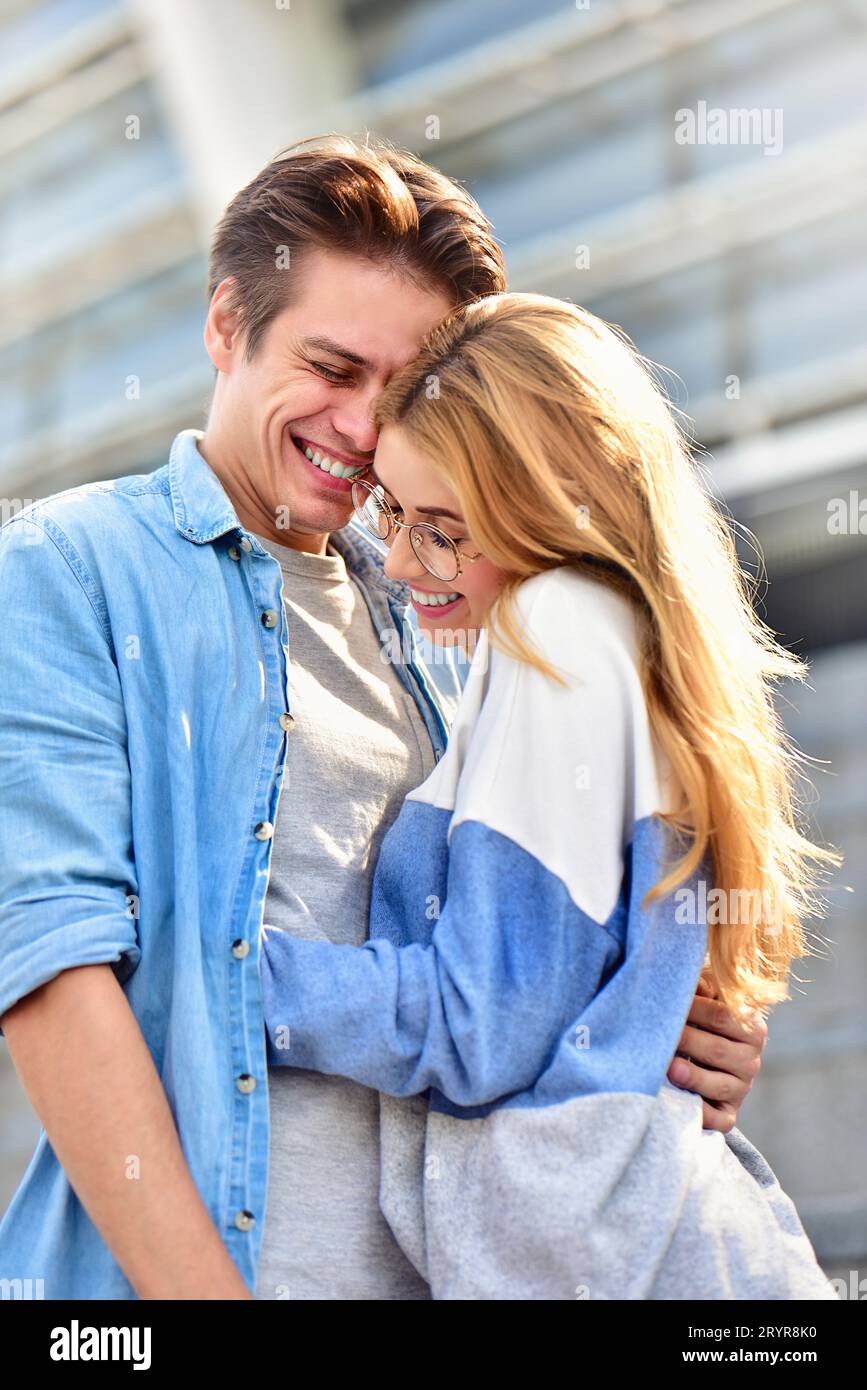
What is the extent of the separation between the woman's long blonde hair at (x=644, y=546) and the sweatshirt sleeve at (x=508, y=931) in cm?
5

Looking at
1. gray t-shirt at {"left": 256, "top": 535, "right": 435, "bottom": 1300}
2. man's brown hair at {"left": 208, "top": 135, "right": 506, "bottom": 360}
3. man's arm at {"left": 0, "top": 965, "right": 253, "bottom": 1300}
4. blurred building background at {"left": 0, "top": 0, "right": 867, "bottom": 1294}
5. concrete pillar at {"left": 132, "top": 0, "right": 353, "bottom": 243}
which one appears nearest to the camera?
man's arm at {"left": 0, "top": 965, "right": 253, "bottom": 1300}

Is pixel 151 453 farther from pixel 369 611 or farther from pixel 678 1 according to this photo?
pixel 369 611

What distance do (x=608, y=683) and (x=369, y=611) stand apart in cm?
58

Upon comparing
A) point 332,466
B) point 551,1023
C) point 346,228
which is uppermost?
point 346,228

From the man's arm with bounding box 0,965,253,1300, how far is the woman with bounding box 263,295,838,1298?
0.49 feet

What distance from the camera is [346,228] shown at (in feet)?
6.31

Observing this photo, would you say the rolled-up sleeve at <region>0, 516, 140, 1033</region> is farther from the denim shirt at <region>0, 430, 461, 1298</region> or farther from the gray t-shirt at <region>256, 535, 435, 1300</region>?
the gray t-shirt at <region>256, 535, 435, 1300</region>

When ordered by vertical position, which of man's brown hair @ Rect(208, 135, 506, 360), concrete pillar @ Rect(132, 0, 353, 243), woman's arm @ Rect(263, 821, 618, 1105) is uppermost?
concrete pillar @ Rect(132, 0, 353, 243)

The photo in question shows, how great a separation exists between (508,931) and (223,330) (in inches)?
38.3

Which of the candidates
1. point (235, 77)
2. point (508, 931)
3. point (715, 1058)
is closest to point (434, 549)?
point (508, 931)

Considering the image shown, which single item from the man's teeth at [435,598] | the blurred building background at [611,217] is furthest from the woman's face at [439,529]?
the blurred building background at [611,217]

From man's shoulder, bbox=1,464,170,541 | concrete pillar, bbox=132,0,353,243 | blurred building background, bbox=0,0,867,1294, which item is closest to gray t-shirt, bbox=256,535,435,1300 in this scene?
man's shoulder, bbox=1,464,170,541

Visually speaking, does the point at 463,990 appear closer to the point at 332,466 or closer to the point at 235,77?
the point at 332,466

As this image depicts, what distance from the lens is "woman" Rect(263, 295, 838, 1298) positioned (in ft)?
4.81
